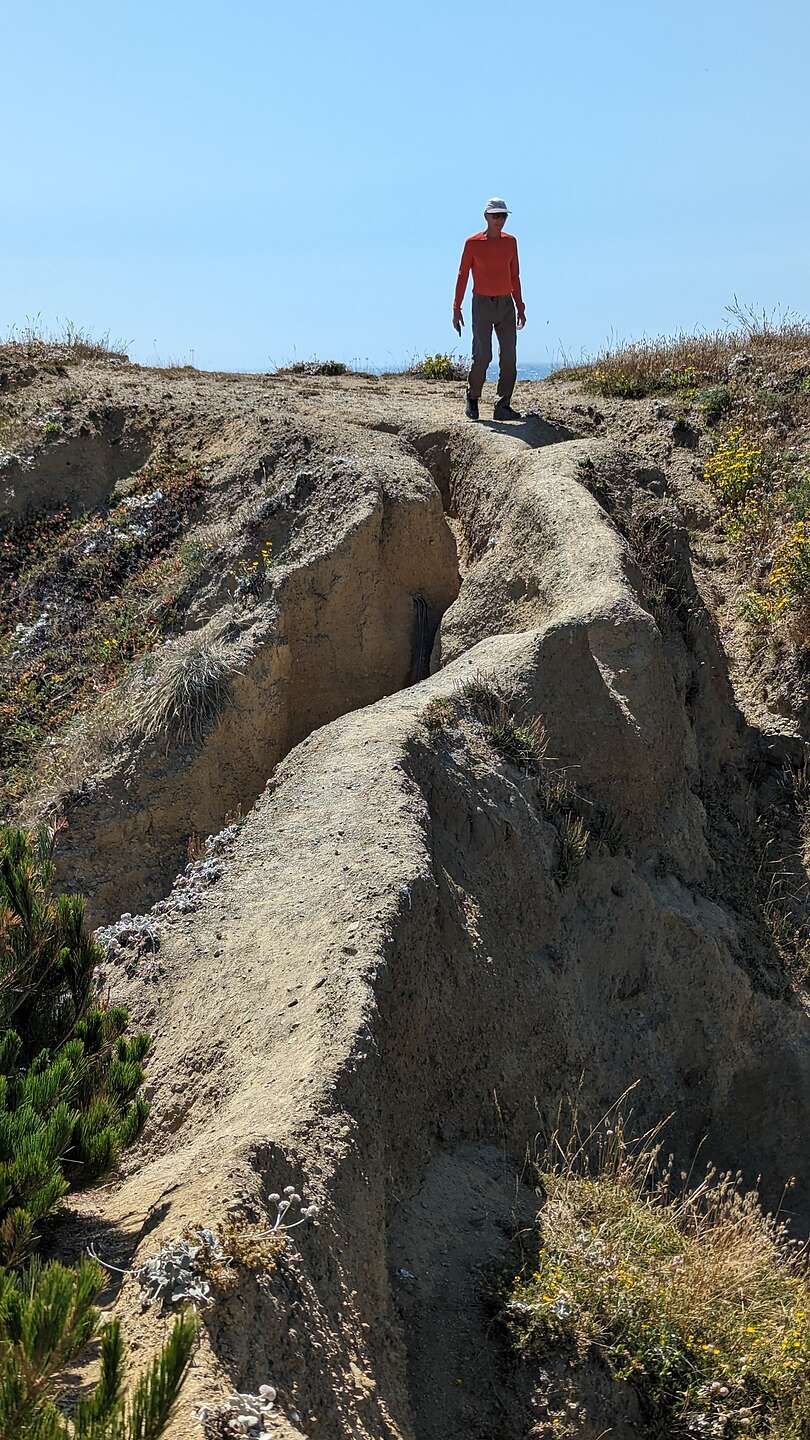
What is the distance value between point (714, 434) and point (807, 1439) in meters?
11.7

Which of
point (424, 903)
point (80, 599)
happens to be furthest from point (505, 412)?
point (424, 903)

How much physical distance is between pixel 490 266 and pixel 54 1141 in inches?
433

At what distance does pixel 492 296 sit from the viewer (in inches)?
522

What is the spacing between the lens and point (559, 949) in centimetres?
851

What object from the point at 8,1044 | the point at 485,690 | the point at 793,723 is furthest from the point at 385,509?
the point at 8,1044

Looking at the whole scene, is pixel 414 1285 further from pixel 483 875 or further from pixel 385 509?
pixel 385 509

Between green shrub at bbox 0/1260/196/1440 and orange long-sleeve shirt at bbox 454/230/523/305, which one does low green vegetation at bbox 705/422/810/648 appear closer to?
orange long-sleeve shirt at bbox 454/230/523/305

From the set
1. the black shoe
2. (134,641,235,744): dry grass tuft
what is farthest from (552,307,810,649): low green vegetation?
(134,641,235,744): dry grass tuft

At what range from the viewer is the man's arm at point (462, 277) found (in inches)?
516

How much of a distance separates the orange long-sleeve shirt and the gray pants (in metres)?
0.10

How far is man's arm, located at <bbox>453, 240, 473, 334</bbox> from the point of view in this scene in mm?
13117

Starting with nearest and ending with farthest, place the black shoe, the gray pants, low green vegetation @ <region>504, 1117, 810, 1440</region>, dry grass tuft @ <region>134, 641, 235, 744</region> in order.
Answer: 1. low green vegetation @ <region>504, 1117, 810, 1440</region>
2. dry grass tuft @ <region>134, 641, 235, 744</region>
3. the gray pants
4. the black shoe

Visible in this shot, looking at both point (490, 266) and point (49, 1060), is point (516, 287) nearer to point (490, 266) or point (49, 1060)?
point (490, 266)

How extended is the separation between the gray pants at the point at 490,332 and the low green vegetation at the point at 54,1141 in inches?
354
